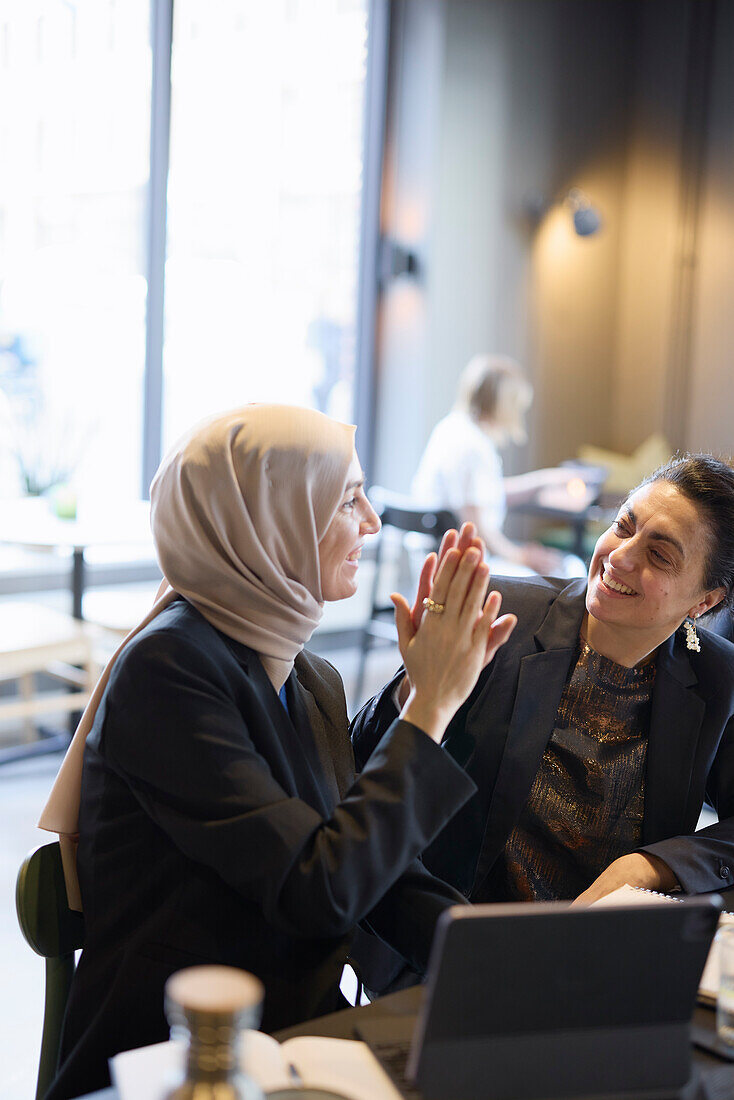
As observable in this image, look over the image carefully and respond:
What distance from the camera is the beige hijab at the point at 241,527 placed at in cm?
117

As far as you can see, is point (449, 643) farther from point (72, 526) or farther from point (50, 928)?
point (72, 526)

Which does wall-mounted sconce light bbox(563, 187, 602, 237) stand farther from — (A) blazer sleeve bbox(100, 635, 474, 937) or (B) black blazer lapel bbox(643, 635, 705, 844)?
(A) blazer sleeve bbox(100, 635, 474, 937)

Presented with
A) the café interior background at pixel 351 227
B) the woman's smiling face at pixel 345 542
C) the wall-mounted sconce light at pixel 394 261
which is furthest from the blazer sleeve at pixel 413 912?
the wall-mounted sconce light at pixel 394 261

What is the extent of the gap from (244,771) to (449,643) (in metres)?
0.27

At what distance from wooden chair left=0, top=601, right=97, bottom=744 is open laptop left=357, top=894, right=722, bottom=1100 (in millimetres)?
2754

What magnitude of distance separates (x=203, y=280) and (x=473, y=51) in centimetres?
215

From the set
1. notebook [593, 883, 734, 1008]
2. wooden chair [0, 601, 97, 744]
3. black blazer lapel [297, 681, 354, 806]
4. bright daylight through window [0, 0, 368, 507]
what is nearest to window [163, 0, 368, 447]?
bright daylight through window [0, 0, 368, 507]

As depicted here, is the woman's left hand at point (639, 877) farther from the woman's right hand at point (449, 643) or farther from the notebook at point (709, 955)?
the woman's right hand at point (449, 643)

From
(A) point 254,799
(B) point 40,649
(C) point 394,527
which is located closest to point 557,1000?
(A) point 254,799

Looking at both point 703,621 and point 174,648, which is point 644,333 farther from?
point 174,648

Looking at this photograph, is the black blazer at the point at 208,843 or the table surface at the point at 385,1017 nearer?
the table surface at the point at 385,1017

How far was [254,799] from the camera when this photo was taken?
104cm

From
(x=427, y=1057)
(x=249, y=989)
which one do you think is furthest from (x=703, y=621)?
(x=249, y=989)

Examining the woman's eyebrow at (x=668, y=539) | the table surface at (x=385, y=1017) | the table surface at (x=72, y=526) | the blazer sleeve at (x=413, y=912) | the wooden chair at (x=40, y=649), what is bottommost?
the wooden chair at (x=40, y=649)
